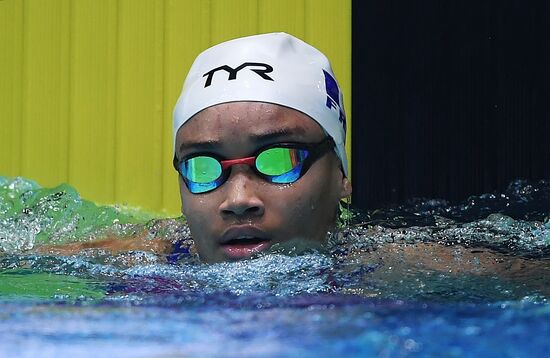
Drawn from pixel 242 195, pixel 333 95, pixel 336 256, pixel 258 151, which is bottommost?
pixel 336 256

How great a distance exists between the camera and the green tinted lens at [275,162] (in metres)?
2.31

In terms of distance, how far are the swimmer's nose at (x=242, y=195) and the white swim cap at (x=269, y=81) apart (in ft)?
0.91

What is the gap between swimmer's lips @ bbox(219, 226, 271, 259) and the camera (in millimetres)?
2223

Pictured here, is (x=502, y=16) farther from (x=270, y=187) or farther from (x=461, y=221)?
(x=270, y=187)

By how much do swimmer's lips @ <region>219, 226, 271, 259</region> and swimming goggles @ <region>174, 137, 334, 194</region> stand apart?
0.53ft

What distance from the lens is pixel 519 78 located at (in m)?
3.93

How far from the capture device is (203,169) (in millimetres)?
2367

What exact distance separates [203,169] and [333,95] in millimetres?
595

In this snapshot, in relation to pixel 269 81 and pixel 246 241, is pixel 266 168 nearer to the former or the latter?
pixel 246 241

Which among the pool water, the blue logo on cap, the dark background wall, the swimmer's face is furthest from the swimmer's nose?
the dark background wall

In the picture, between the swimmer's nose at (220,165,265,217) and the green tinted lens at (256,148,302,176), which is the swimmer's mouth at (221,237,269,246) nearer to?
the swimmer's nose at (220,165,265,217)

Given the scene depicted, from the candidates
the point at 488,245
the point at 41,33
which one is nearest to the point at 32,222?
the point at 41,33

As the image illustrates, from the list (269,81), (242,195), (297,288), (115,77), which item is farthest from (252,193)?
(115,77)

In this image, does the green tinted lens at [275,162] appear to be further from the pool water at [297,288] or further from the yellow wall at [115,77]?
the yellow wall at [115,77]
